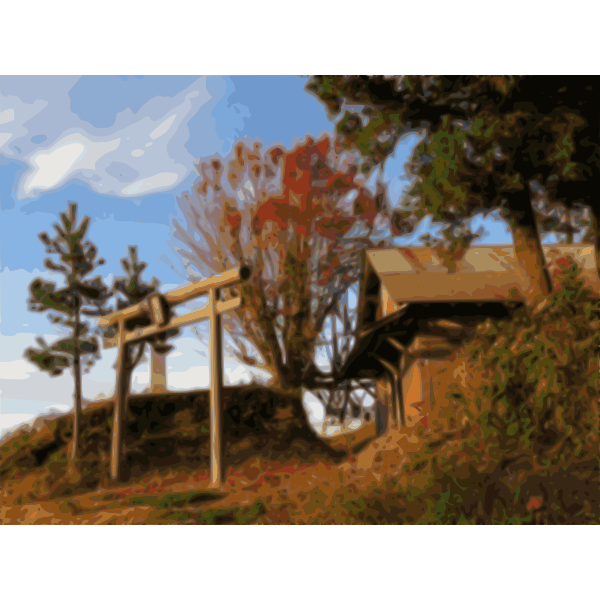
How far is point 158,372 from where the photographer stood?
305 inches

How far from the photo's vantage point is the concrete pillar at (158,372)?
7.40m

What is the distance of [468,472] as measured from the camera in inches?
217

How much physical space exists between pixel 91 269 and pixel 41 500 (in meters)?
3.09

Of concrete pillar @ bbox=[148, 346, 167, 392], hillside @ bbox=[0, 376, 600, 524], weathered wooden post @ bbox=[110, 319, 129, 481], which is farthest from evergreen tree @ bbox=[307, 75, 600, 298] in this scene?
weathered wooden post @ bbox=[110, 319, 129, 481]

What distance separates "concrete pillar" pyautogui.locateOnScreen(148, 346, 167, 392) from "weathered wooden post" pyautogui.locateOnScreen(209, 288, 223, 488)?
1354mm

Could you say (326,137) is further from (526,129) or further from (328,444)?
(328,444)

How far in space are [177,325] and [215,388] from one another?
1100 mm

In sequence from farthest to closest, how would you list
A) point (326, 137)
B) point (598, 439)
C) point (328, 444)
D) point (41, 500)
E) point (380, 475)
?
1. point (328, 444)
2. point (326, 137)
3. point (41, 500)
4. point (380, 475)
5. point (598, 439)

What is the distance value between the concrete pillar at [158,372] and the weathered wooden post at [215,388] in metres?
1.35

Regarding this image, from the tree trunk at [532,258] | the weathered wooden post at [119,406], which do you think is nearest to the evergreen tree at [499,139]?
the tree trunk at [532,258]

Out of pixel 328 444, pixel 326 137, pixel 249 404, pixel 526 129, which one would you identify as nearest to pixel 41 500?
pixel 249 404

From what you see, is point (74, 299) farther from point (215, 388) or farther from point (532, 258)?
point (532, 258)

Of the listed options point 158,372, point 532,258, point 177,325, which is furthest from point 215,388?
point 532,258

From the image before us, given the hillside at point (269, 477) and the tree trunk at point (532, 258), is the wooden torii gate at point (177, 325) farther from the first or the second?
the tree trunk at point (532, 258)
